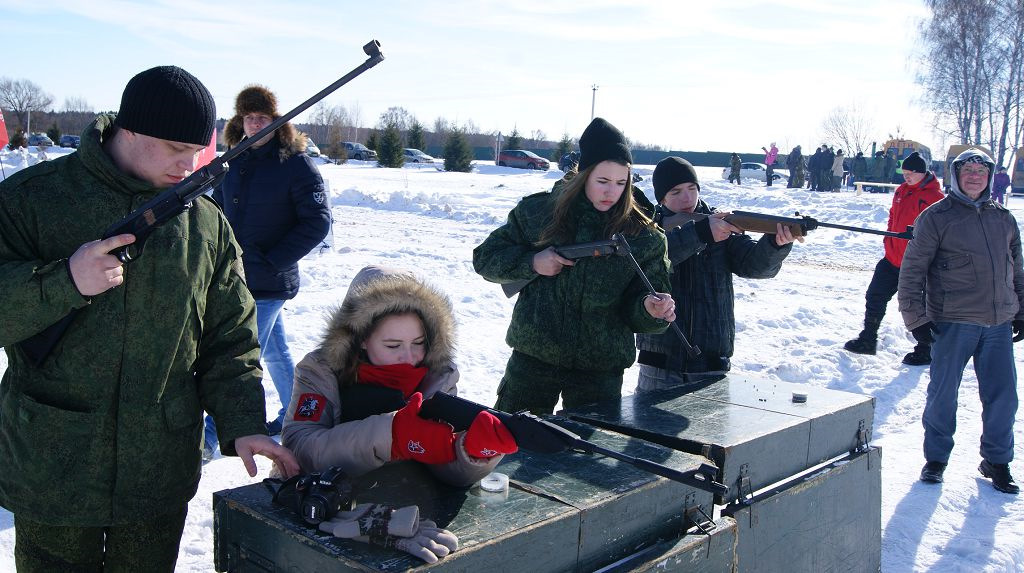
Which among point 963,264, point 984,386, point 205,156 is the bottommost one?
point 984,386

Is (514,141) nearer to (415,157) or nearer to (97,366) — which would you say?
(415,157)

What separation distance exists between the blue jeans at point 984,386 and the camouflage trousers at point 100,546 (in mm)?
3989

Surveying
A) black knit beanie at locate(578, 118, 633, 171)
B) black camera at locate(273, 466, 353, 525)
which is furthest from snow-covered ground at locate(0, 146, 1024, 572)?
black knit beanie at locate(578, 118, 633, 171)

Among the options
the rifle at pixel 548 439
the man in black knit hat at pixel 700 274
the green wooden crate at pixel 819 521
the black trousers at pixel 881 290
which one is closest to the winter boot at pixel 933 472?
the green wooden crate at pixel 819 521

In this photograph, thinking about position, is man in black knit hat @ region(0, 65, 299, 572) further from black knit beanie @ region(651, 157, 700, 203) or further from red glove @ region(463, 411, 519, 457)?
black knit beanie @ region(651, 157, 700, 203)

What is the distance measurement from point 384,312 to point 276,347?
2342mm

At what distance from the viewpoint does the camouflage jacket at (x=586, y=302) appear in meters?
3.30

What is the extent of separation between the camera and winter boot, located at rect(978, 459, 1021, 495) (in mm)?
4527

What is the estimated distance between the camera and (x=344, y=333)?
2.46 m

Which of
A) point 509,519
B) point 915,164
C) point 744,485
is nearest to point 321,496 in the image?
point 509,519

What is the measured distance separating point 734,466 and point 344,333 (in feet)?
4.25

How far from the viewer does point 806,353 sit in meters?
7.09

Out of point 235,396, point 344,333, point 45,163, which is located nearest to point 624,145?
point 344,333

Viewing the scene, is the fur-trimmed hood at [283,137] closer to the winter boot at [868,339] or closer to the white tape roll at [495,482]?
the white tape roll at [495,482]
